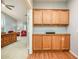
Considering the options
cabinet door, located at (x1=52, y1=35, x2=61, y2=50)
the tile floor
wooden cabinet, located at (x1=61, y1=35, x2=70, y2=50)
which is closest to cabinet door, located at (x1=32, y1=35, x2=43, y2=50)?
the tile floor

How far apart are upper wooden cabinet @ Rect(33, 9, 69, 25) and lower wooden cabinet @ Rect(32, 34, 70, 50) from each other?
740mm

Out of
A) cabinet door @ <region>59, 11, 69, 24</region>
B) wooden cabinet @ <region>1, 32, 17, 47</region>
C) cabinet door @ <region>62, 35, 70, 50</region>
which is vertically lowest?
cabinet door @ <region>62, 35, 70, 50</region>

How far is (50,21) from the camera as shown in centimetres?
668

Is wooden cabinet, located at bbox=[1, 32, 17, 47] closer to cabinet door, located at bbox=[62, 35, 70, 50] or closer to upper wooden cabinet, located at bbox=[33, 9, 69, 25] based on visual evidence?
upper wooden cabinet, located at bbox=[33, 9, 69, 25]

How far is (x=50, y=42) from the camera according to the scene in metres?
6.41

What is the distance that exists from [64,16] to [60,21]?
0.34 m

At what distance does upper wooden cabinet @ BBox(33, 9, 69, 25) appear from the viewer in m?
6.62

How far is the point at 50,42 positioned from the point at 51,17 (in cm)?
133

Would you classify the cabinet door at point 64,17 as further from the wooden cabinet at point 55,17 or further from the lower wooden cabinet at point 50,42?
the lower wooden cabinet at point 50,42

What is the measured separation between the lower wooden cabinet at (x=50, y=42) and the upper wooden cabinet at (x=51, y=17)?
74 centimetres

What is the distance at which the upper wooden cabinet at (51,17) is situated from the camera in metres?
Answer: 6.62

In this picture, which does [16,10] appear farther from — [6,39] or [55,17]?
[55,17]

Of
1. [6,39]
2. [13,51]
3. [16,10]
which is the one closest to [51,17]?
[16,10]

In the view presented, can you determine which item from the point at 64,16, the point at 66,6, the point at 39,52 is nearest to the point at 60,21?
the point at 64,16
